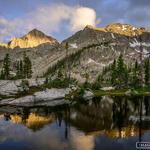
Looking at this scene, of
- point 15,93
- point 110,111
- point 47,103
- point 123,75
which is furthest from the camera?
point 123,75

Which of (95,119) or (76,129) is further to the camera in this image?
(95,119)

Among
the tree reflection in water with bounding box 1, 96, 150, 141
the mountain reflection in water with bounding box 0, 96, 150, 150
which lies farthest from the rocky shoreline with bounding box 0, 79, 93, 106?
the tree reflection in water with bounding box 1, 96, 150, 141

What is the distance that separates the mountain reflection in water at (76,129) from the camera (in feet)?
188

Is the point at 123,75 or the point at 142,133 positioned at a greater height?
the point at 123,75

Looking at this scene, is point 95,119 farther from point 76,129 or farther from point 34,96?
point 34,96

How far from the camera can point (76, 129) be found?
236 ft

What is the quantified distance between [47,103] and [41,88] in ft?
67.6

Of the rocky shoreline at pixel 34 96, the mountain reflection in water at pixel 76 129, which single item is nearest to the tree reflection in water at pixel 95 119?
the mountain reflection in water at pixel 76 129

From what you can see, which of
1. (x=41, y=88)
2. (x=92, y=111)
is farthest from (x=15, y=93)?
(x=92, y=111)

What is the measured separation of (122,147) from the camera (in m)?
55.1

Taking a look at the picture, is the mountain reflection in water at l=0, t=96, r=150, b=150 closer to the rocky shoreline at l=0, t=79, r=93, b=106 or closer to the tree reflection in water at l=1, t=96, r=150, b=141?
the tree reflection in water at l=1, t=96, r=150, b=141

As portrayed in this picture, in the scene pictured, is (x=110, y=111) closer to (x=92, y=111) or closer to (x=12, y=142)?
(x=92, y=111)

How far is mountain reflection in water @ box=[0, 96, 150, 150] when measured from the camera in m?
57.2

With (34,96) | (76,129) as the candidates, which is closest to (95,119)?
(76,129)
